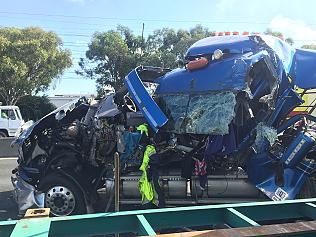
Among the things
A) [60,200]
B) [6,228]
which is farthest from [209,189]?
[6,228]

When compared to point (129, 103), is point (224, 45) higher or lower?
higher

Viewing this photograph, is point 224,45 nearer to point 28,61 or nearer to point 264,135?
point 264,135

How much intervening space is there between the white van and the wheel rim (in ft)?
59.2

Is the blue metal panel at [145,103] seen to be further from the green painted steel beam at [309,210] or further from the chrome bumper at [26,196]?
the green painted steel beam at [309,210]

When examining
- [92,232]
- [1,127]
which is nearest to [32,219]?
[92,232]

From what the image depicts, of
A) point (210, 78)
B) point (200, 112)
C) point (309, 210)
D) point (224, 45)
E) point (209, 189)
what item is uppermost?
point (224, 45)

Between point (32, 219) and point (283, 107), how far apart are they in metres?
4.30

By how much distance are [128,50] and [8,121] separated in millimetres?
17114

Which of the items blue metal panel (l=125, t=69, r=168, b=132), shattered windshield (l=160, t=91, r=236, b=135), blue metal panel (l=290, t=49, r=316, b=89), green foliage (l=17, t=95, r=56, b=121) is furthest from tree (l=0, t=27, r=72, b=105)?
blue metal panel (l=290, t=49, r=316, b=89)

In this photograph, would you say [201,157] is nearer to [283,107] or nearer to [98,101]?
[283,107]

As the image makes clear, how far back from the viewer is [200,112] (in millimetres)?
5875

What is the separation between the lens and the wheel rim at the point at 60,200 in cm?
624

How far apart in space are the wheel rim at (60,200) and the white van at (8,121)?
59.2ft

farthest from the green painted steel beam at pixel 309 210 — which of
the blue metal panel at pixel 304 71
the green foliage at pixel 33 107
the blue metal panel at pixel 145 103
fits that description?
the green foliage at pixel 33 107
